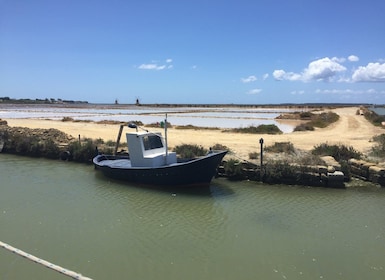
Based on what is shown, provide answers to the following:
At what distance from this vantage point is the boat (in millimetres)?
15992

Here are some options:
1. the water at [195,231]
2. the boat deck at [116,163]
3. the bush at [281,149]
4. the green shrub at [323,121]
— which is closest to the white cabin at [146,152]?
the boat deck at [116,163]

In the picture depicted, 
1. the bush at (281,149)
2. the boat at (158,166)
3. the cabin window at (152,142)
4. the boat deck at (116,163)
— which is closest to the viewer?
the boat at (158,166)

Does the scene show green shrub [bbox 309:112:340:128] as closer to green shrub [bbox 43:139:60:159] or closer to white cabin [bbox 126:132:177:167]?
green shrub [bbox 43:139:60:159]

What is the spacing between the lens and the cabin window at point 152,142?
17203 mm

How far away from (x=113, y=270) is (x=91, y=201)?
637 centimetres

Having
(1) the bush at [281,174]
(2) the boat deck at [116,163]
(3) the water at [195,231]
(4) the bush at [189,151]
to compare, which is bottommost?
(3) the water at [195,231]

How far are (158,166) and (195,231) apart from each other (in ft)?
18.0

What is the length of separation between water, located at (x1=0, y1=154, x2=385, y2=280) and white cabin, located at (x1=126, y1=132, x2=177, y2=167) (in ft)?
4.37

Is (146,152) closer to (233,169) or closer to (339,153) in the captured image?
(233,169)

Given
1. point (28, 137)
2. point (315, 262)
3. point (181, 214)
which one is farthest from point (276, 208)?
point (28, 137)

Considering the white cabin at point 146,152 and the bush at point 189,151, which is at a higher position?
the white cabin at point 146,152

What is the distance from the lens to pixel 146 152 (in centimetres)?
1717

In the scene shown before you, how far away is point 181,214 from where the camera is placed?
536 inches

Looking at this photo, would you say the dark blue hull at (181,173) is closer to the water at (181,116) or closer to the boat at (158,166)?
the boat at (158,166)
